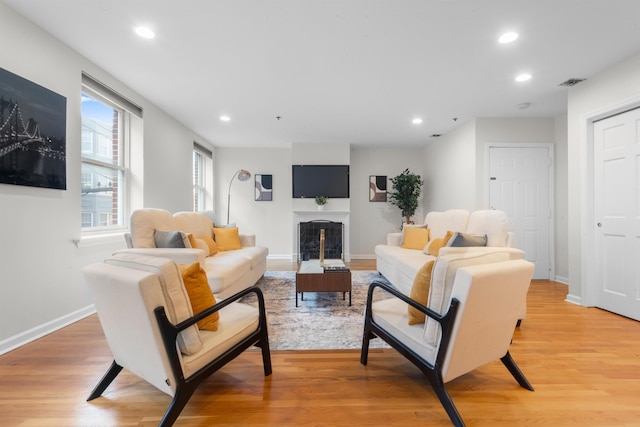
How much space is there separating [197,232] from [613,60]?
15.8 feet

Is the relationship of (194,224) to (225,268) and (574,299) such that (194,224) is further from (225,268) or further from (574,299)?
(574,299)

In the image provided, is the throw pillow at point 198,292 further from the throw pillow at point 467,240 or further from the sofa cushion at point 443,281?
Answer: the throw pillow at point 467,240

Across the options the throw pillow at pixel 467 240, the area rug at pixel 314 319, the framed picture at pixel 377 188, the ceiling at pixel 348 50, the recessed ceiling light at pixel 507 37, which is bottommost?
the area rug at pixel 314 319

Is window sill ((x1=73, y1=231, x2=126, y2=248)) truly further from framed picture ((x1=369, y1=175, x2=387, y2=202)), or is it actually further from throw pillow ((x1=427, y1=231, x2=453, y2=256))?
framed picture ((x1=369, y1=175, x2=387, y2=202))

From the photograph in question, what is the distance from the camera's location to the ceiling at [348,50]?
199 centimetres

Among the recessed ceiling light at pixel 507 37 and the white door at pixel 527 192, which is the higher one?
the recessed ceiling light at pixel 507 37

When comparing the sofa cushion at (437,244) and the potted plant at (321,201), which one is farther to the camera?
the potted plant at (321,201)

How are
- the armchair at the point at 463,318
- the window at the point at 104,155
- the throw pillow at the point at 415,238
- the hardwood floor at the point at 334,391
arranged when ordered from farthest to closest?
the throw pillow at the point at 415,238 → the window at the point at 104,155 → the hardwood floor at the point at 334,391 → the armchair at the point at 463,318

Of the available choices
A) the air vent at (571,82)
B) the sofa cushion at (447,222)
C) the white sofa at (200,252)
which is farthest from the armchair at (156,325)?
the air vent at (571,82)

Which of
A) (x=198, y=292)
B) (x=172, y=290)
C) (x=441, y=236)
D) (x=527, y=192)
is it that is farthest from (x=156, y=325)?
(x=527, y=192)

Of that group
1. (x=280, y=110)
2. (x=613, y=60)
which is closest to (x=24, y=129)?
(x=280, y=110)

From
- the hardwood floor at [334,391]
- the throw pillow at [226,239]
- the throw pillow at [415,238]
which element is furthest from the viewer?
the throw pillow at [415,238]

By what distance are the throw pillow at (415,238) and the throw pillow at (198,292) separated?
310 cm

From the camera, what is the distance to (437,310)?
1.35 metres
